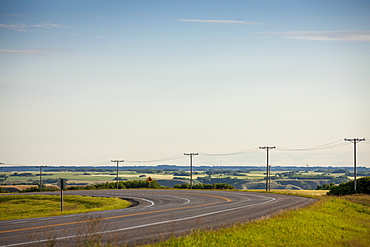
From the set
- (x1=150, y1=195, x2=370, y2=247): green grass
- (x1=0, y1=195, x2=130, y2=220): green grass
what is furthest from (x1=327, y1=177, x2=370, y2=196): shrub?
(x1=150, y1=195, x2=370, y2=247): green grass

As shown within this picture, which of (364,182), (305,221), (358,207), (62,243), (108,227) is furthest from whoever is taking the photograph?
(364,182)

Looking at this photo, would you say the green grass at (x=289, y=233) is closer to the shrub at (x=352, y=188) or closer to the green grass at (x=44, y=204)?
the green grass at (x=44, y=204)

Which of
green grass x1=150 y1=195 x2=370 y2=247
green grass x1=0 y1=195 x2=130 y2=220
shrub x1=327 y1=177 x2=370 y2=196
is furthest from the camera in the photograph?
shrub x1=327 y1=177 x2=370 y2=196

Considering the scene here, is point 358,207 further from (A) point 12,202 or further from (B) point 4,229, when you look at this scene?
(A) point 12,202

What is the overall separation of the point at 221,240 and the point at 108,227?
4.90m

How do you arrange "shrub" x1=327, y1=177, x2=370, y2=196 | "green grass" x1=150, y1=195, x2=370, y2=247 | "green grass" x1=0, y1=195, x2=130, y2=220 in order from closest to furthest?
"green grass" x1=150, y1=195, x2=370, y2=247, "green grass" x1=0, y1=195, x2=130, y2=220, "shrub" x1=327, y1=177, x2=370, y2=196

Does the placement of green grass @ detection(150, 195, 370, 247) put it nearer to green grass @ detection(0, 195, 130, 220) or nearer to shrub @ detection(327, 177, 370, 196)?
green grass @ detection(0, 195, 130, 220)

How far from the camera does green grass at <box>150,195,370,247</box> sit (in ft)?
50.2

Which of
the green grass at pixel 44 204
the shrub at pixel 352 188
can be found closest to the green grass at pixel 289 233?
the green grass at pixel 44 204

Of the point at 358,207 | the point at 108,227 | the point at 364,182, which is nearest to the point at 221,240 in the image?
the point at 108,227

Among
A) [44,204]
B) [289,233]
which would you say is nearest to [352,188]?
[44,204]

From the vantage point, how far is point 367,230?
23.5 meters

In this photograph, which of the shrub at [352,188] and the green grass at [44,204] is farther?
the shrub at [352,188]

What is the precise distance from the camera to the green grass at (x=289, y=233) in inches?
603
